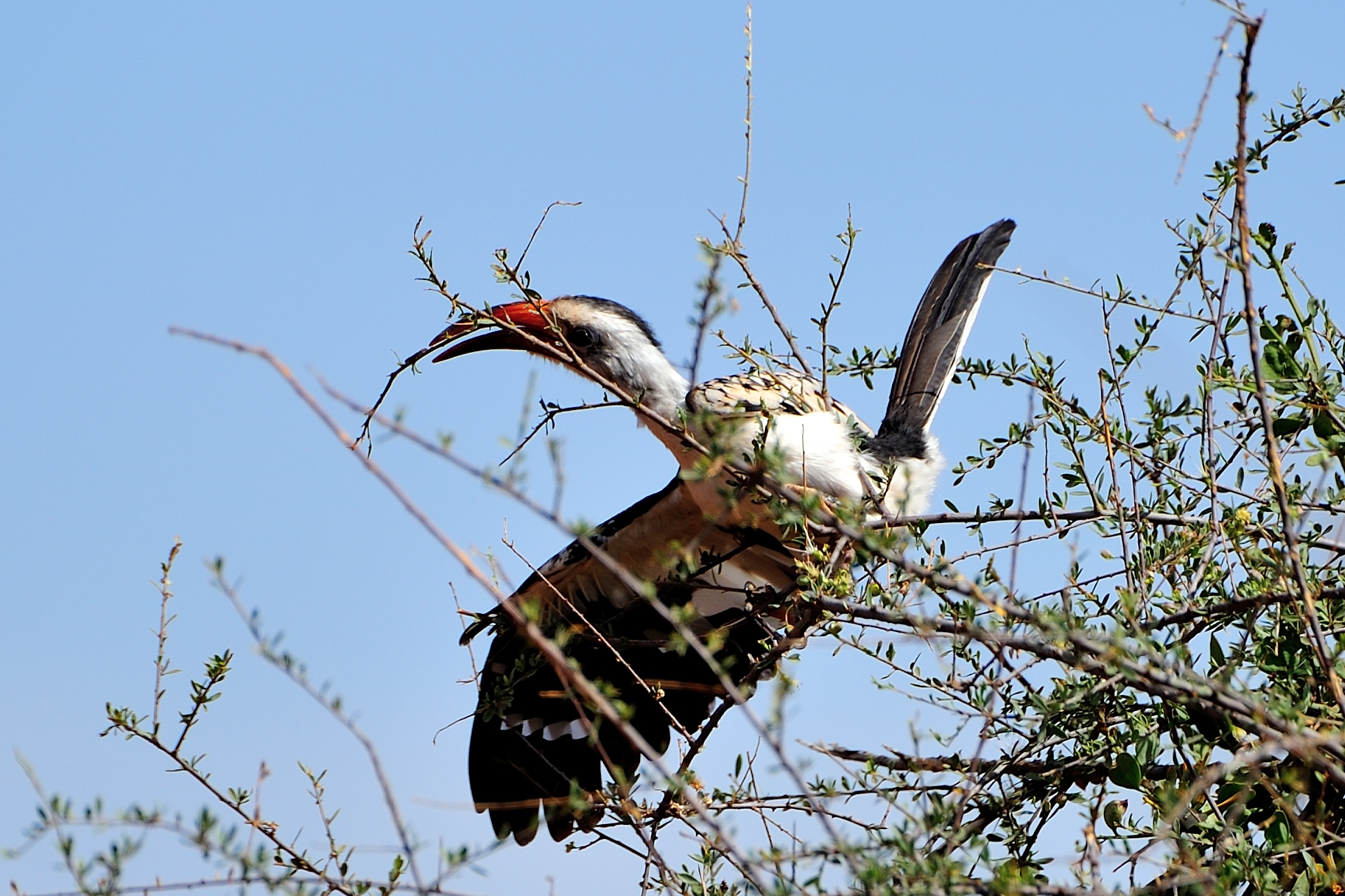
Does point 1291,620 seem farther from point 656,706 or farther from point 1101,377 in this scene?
point 656,706

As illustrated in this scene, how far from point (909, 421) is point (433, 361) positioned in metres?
1.35

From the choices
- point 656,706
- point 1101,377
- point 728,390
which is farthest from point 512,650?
point 1101,377

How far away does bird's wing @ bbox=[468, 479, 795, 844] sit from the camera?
3771 mm

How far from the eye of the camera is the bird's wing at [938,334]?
3.45m

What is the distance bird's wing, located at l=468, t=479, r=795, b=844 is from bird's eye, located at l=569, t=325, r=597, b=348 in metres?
0.48

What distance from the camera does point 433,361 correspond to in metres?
3.74

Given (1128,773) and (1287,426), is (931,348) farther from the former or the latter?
(1128,773)

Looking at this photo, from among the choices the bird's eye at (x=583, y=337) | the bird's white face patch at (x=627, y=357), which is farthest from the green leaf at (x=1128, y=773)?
the bird's eye at (x=583, y=337)

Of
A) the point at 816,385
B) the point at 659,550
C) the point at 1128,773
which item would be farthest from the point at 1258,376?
the point at 659,550

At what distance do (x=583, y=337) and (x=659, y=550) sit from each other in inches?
26.0

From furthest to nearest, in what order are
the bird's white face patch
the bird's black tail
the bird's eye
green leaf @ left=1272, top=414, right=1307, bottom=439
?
the bird's eye
the bird's white face patch
the bird's black tail
green leaf @ left=1272, top=414, right=1307, bottom=439

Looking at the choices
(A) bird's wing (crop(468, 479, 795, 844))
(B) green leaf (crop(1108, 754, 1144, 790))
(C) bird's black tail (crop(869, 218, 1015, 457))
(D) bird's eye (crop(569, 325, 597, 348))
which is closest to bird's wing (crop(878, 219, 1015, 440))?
(C) bird's black tail (crop(869, 218, 1015, 457))

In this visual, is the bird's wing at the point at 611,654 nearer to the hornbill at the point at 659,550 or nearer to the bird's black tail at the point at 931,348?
the hornbill at the point at 659,550

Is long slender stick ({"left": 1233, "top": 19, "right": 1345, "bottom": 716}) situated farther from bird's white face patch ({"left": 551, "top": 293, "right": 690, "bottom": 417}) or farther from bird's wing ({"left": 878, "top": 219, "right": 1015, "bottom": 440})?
bird's white face patch ({"left": 551, "top": 293, "right": 690, "bottom": 417})
